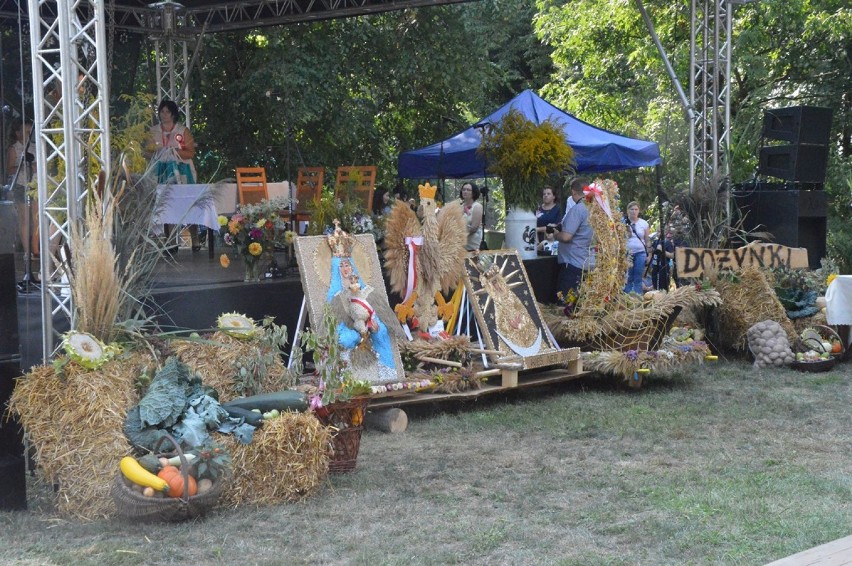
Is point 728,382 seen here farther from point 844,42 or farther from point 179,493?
point 844,42

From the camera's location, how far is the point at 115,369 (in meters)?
5.06

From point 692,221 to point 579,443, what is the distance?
4574 millimetres

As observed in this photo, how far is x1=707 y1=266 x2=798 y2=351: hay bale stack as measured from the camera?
30.8 feet

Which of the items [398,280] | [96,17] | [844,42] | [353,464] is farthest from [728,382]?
[844,42]

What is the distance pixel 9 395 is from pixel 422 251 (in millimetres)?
3109

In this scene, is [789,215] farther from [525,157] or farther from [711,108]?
[525,157]

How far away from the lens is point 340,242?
6.95 meters

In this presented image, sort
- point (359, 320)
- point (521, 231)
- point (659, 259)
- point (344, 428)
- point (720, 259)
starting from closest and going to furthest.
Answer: point (344, 428)
point (359, 320)
point (521, 231)
point (720, 259)
point (659, 259)

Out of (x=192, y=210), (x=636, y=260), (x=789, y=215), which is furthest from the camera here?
(x=789, y=215)

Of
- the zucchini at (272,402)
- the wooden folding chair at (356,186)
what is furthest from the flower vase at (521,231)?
the zucchini at (272,402)

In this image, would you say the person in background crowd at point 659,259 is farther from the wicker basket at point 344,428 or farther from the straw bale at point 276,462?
the straw bale at point 276,462

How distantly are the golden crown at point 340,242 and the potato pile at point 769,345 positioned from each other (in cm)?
413

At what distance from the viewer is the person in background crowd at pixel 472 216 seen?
9.19 meters

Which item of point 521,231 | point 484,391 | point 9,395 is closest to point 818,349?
point 521,231
